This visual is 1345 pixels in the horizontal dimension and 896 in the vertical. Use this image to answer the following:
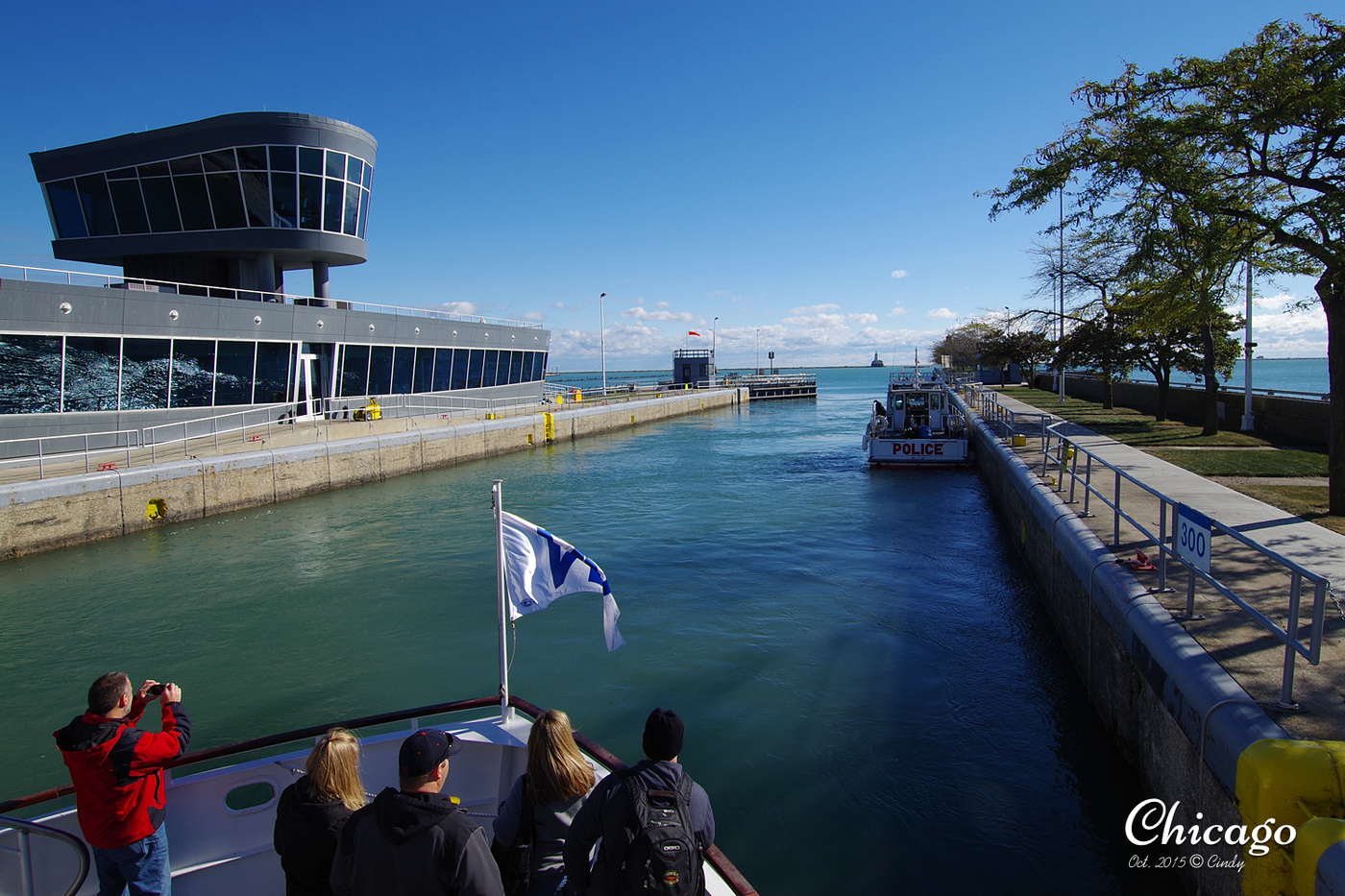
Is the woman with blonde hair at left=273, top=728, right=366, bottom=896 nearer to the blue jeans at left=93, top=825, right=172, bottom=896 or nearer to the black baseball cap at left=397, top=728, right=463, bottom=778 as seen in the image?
the black baseball cap at left=397, top=728, right=463, bottom=778

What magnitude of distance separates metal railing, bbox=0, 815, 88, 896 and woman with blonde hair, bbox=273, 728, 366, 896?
1.36m

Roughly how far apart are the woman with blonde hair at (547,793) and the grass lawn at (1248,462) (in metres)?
16.1

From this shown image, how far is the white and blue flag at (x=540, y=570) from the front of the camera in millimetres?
6004

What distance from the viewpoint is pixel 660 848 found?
3.19 m

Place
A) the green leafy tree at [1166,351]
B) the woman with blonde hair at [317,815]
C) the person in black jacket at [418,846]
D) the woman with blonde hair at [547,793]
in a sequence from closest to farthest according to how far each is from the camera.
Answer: the person in black jacket at [418,846] < the woman with blonde hair at [317,815] < the woman with blonde hair at [547,793] < the green leafy tree at [1166,351]

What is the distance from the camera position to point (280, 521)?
20891mm

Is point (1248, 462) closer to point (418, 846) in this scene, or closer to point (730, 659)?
point (730, 659)

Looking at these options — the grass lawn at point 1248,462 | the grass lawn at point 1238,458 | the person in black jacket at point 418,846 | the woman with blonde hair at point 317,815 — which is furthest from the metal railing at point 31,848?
the grass lawn at point 1248,462

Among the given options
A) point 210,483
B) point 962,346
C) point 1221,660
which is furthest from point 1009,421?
point 962,346

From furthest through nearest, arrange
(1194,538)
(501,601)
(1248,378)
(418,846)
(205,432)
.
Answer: (205,432) → (1248,378) → (1194,538) → (501,601) → (418,846)

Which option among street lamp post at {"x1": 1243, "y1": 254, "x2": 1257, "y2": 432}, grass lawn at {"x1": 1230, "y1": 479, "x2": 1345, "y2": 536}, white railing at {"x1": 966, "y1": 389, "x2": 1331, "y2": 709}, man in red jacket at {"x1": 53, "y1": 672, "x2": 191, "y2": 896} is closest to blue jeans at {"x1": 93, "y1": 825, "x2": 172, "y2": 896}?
man in red jacket at {"x1": 53, "y1": 672, "x2": 191, "y2": 896}

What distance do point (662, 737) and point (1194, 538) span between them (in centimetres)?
544

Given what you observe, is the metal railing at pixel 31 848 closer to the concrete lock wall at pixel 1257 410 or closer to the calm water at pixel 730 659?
the calm water at pixel 730 659

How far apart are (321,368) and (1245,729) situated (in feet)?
114
